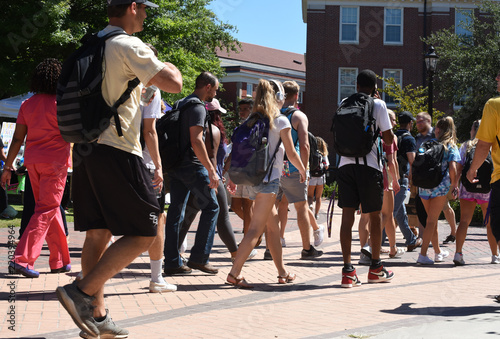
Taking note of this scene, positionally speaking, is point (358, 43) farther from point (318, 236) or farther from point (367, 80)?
point (367, 80)

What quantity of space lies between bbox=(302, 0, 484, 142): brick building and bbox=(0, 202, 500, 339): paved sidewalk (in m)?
30.9

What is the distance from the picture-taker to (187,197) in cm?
688

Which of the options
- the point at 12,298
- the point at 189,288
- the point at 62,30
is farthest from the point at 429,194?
the point at 62,30

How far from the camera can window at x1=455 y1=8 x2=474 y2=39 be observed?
117 feet

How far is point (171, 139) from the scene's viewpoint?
22.0ft

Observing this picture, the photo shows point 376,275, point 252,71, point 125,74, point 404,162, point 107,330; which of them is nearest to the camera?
point 125,74

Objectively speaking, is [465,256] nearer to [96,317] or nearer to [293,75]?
[96,317]

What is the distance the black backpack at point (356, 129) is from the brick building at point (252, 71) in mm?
45303

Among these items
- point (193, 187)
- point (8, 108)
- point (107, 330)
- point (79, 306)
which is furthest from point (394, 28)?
point (79, 306)

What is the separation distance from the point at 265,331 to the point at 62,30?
61.1 ft

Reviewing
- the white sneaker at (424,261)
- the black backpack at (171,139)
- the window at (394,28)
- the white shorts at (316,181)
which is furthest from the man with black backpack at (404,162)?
the window at (394,28)

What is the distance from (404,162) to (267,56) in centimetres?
5985

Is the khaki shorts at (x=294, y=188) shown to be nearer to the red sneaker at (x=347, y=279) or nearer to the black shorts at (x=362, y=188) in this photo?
the black shorts at (x=362, y=188)

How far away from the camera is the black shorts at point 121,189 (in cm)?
386
